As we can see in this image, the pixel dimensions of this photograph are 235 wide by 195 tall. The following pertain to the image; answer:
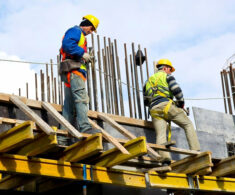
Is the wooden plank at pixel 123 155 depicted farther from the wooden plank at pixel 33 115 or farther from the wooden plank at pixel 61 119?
the wooden plank at pixel 33 115

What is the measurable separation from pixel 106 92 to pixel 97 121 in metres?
1.84

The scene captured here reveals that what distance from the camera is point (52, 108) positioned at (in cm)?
838

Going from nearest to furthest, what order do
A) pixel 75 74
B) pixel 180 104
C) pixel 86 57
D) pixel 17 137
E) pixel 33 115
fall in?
pixel 17 137
pixel 33 115
pixel 75 74
pixel 86 57
pixel 180 104

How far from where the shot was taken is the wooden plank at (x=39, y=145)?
689 cm

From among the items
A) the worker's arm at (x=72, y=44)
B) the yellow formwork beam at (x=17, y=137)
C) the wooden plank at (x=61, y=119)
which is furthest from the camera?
the worker's arm at (x=72, y=44)

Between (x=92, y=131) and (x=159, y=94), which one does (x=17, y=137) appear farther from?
(x=159, y=94)

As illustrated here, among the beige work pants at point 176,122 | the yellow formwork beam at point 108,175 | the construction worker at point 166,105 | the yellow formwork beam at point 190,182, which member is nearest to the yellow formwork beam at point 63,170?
the yellow formwork beam at point 108,175

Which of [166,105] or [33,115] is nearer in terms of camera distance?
[33,115]

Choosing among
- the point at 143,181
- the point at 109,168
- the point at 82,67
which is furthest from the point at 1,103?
the point at 143,181

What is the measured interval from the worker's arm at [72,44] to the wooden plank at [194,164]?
2.56 metres

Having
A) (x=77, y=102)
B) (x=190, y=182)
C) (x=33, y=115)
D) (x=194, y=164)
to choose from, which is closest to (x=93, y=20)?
(x=77, y=102)

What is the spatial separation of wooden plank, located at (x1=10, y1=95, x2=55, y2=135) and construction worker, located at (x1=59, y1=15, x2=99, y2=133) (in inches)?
32.6

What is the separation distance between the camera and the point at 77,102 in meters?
8.24

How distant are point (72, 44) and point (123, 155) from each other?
2.03m
